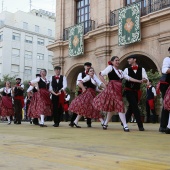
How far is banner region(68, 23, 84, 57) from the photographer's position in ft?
63.1

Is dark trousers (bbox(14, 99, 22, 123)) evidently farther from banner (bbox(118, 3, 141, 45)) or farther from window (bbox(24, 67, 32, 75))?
window (bbox(24, 67, 32, 75))

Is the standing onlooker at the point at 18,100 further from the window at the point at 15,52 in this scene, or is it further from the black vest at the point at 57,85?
the window at the point at 15,52

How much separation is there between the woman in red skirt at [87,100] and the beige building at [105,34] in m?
7.21

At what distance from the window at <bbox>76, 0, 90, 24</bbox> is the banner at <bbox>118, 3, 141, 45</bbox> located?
415cm

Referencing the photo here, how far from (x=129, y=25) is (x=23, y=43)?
30385 mm

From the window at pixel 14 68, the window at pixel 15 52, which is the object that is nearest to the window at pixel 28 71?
the window at pixel 14 68

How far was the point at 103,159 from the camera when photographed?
8.52 ft

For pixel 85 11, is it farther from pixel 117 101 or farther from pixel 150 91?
pixel 117 101

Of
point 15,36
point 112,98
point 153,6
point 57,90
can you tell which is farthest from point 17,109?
point 15,36

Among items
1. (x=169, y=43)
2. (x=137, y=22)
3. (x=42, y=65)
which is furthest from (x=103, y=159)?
(x=42, y=65)

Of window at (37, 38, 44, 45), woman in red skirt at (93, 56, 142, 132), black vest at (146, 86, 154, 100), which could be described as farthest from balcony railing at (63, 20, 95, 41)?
window at (37, 38, 44, 45)

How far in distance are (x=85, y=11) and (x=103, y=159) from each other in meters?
18.7

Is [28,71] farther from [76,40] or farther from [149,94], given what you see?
[149,94]

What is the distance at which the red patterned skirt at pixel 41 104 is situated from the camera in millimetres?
8969
